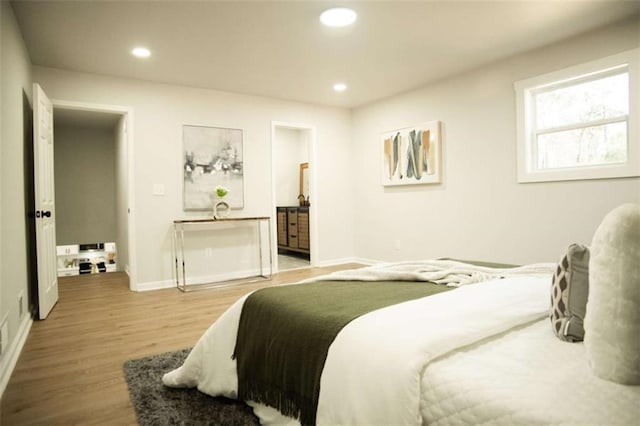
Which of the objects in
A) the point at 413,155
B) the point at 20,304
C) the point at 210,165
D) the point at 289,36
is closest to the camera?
the point at 20,304

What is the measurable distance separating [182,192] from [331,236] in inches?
88.9

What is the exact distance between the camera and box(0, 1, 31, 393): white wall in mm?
2330

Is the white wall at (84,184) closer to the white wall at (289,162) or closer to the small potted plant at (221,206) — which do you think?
the small potted plant at (221,206)

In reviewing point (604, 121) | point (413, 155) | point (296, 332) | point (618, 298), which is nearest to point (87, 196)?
point (413, 155)

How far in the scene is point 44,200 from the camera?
3457 mm

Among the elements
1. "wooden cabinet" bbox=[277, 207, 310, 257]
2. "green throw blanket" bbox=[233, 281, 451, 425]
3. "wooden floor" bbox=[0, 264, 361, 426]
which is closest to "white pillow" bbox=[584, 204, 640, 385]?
"green throw blanket" bbox=[233, 281, 451, 425]

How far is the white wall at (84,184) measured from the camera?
614 cm

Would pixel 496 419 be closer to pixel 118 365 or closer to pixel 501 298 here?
pixel 501 298

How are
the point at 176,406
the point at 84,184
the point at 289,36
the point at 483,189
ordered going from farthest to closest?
the point at 84,184
the point at 483,189
the point at 289,36
the point at 176,406

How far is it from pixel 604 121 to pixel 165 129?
4380 millimetres

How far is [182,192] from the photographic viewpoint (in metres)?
4.66

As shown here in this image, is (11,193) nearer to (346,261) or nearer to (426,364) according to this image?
(426,364)

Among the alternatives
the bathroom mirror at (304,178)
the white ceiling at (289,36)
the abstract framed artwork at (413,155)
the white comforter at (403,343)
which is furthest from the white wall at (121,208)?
the white comforter at (403,343)

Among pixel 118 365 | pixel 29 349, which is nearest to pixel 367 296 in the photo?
pixel 118 365
